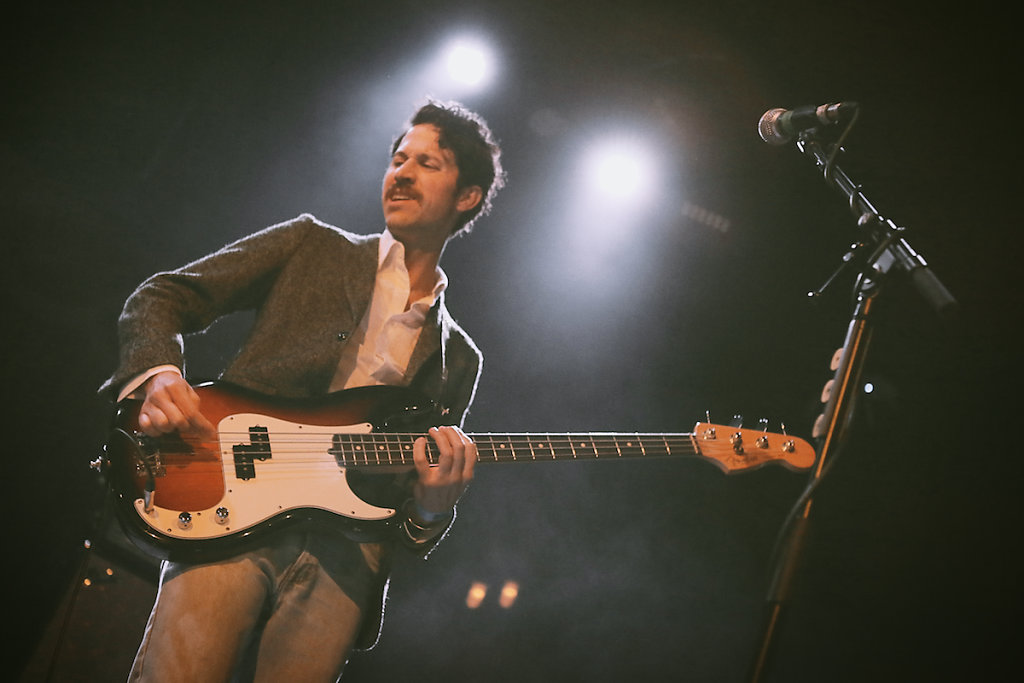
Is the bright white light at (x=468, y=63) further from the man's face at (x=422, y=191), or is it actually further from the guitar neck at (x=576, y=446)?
the guitar neck at (x=576, y=446)

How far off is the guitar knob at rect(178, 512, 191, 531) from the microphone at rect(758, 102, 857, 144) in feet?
5.87

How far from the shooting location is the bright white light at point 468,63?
284 cm

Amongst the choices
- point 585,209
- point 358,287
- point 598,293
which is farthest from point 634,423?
point 358,287

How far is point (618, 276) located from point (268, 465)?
184 cm

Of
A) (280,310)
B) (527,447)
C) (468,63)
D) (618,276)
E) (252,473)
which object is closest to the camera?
(252,473)

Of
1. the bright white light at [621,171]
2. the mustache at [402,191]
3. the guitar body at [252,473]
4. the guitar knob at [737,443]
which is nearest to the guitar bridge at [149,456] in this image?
the guitar body at [252,473]

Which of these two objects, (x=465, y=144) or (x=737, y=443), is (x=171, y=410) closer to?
(x=465, y=144)

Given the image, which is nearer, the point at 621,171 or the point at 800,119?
the point at 800,119

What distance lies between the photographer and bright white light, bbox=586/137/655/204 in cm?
301

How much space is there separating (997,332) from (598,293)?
1.64 m

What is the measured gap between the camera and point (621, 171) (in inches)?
120

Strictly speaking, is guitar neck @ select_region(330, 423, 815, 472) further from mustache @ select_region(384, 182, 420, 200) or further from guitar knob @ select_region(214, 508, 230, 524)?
mustache @ select_region(384, 182, 420, 200)

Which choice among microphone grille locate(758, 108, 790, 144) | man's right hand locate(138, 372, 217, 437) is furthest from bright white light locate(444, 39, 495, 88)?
man's right hand locate(138, 372, 217, 437)

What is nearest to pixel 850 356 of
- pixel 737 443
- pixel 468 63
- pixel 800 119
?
pixel 800 119
